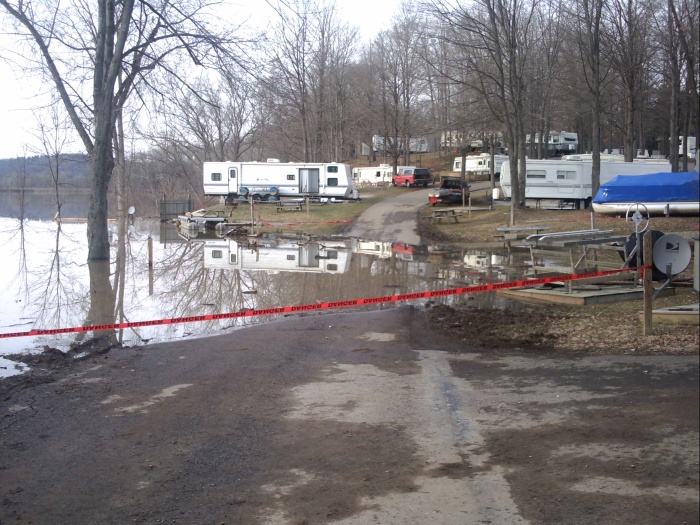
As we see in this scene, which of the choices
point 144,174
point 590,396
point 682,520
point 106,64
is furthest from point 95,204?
point 144,174

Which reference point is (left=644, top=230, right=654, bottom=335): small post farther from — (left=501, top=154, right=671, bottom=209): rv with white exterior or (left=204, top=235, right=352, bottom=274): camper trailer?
(left=501, top=154, right=671, bottom=209): rv with white exterior

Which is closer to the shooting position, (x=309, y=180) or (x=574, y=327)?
(x=574, y=327)

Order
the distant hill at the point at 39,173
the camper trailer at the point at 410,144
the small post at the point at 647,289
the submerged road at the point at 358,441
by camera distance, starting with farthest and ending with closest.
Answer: the camper trailer at the point at 410,144 < the distant hill at the point at 39,173 < the small post at the point at 647,289 < the submerged road at the point at 358,441

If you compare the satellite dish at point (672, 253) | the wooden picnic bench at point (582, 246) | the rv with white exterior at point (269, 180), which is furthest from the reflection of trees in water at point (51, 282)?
the rv with white exterior at point (269, 180)

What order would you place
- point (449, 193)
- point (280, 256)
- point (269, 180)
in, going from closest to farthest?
point (280, 256), point (449, 193), point (269, 180)

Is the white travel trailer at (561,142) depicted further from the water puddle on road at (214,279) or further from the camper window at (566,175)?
the water puddle on road at (214,279)

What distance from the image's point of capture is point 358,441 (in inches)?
251

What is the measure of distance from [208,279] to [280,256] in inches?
218

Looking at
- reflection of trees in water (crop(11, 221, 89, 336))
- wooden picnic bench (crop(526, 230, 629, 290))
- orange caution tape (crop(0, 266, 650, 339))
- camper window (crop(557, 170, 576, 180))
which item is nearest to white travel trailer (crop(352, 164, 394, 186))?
camper window (crop(557, 170, 576, 180))

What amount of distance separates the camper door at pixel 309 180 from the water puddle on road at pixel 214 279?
47.1 feet

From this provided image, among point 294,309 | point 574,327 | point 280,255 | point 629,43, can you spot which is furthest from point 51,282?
point 629,43

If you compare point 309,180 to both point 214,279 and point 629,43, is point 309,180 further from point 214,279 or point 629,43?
point 214,279


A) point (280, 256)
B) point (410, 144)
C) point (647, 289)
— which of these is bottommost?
point (280, 256)

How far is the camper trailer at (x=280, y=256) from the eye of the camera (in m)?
21.3
